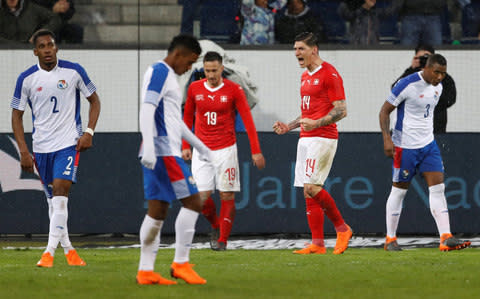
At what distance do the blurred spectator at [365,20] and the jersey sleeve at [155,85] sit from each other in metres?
7.48

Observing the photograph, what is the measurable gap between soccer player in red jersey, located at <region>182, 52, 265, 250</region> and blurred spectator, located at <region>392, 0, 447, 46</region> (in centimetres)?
380

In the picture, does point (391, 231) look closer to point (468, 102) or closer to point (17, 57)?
point (468, 102)

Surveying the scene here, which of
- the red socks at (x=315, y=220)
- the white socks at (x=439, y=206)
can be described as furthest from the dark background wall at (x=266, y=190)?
the red socks at (x=315, y=220)

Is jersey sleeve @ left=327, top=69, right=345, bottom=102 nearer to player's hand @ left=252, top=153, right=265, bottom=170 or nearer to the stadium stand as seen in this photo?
player's hand @ left=252, top=153, right=265, bottom=170

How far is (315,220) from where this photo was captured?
11398mm

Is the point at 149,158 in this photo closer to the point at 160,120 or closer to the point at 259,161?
the point at 160,120

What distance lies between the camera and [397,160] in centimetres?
1163

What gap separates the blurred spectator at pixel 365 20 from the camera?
47.6 ft

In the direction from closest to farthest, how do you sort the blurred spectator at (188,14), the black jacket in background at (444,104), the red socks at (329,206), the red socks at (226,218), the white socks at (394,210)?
the red socks at (329,206)
the white socks at (394,210)
the red socks at (226,218)
the blurred spectator at (188,14)
the black jacket in background at (444,104)

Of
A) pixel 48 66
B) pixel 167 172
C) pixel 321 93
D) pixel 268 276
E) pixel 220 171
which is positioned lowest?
pixel 268 276

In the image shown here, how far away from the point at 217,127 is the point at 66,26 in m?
3.83

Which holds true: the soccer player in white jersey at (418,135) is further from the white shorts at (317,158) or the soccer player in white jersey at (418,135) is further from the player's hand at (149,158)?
the player's hand at (149,158)

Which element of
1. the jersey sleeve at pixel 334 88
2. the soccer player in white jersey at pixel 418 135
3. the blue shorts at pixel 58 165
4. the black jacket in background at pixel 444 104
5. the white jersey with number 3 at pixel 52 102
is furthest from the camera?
the black jacket in background at pixel 444 104

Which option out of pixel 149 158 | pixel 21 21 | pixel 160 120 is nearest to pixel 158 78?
pixel 160 120
